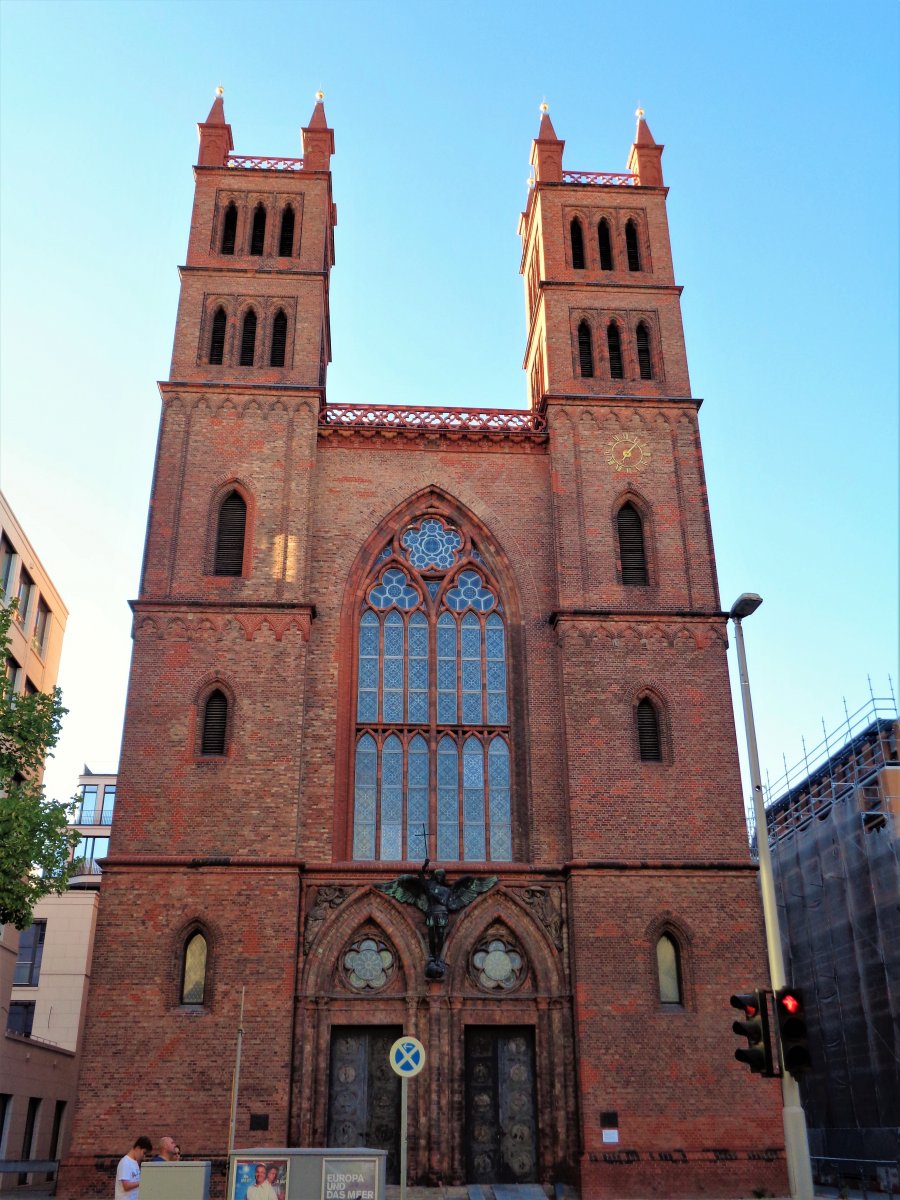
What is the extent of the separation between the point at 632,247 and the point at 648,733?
13.8 metres

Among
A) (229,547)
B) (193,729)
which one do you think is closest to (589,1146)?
(193,729)

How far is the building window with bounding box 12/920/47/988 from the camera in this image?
144 feet

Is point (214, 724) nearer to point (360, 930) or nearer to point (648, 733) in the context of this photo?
point (360, 930)

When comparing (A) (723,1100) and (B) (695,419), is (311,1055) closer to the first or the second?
(A) (723,1100)

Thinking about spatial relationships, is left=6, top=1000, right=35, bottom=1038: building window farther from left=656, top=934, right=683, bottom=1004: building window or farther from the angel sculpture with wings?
left=656, top=934, right=683, bottom=1004: building window

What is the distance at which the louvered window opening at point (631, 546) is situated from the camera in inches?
1061

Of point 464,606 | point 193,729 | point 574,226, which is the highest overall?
point 574,226

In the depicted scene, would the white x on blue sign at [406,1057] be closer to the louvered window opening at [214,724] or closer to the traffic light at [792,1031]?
the traffic light at [792,1031]

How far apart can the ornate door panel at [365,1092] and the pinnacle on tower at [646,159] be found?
22908mm

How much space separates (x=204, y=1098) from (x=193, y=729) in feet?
22.7

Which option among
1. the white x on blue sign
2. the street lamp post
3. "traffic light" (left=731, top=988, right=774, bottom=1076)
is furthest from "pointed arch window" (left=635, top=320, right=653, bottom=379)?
"traffic light" (left=731, top=988, right=774, bottom=1076)

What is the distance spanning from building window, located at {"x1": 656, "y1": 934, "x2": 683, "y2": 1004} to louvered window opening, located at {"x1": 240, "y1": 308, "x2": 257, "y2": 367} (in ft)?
53.0

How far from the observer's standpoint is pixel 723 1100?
21.8 m

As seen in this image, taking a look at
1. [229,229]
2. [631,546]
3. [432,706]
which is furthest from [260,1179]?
[229,229]
